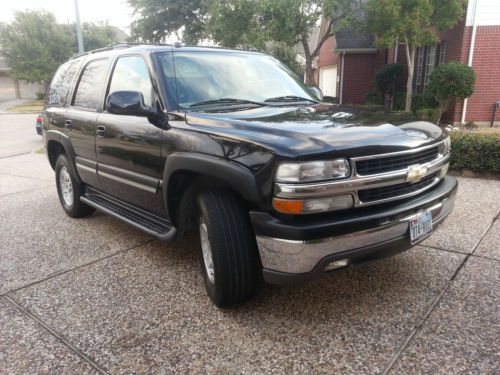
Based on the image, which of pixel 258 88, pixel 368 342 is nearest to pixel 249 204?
pixel 368 342

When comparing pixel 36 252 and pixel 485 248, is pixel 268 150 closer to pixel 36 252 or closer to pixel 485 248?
pixel 485 248

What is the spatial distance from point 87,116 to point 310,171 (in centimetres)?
284

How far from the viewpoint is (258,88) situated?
144 inches

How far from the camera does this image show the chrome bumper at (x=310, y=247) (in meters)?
2.32

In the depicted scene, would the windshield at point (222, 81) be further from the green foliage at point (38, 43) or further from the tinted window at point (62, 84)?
the green foliage at point (38, 43)

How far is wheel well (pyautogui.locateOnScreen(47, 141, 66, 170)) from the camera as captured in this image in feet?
17.0

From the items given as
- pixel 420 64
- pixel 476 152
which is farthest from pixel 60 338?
pixel 420 64

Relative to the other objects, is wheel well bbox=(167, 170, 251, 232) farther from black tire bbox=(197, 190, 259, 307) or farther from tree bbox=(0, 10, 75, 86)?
tree bbox=(0, 10, 75, 86)

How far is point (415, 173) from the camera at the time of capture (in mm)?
2660

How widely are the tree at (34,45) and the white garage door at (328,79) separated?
2313cm

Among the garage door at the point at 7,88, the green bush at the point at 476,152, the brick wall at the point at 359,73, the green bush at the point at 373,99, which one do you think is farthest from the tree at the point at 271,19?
the garage door at the point at 7,88

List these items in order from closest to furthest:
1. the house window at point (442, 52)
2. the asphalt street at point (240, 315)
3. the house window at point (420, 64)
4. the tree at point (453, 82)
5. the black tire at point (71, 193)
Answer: the asphalt street at point (240, 315)
the black tire at point (71, 193)
the tree at point (453, 82)
the house window at point (442, 52)
the house window at point (420, 64)

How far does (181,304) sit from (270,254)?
1017mm

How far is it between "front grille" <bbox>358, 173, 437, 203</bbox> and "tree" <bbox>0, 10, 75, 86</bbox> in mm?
38046
